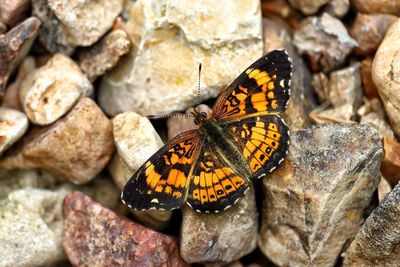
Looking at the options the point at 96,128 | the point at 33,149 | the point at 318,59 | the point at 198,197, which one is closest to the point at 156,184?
the point at 198,197

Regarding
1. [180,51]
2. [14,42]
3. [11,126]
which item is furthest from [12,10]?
[180,51]

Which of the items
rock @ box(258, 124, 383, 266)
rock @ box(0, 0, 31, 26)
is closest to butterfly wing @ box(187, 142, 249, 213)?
rock @ box(258, 124, 383, 266)

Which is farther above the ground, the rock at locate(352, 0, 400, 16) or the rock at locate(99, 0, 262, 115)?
the rock at locate(352, 0, 400, 16)

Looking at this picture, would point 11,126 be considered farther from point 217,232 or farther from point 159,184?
point 217,232

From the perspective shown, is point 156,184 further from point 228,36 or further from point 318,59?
point 318,59


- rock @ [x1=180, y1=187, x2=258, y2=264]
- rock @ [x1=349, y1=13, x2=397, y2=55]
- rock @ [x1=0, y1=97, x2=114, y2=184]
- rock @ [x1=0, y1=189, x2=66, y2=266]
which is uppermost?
rock @ [x1=349, y1=13, x2=397, y2=55]

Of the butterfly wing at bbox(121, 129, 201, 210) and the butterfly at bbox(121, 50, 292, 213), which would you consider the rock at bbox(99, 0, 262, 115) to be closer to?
the butterfly at bbox(121, 50, 292, 213)

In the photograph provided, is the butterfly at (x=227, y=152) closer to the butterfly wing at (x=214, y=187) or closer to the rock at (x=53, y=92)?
the butterfly wing at (x=214, y=187)
